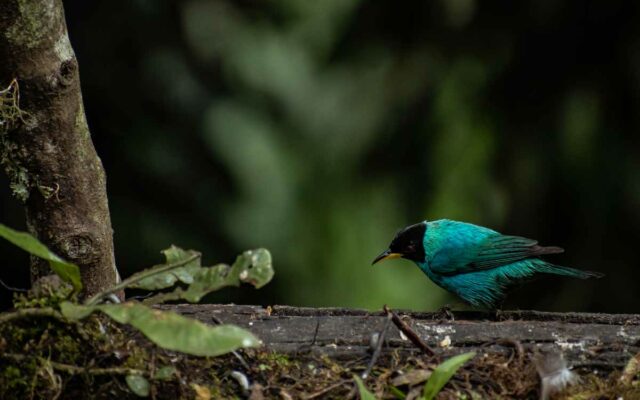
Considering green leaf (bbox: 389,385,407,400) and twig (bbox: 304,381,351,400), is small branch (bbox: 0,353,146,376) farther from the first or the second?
green leaf (bbox: 389,385,407,400)

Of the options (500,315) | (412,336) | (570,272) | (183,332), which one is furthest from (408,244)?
(183,332)

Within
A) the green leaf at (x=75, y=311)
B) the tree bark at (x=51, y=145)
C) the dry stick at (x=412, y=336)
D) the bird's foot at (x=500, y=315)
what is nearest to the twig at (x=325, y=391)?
the dry stick at (x=412, y=336)

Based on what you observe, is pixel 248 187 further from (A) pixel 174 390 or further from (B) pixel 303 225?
(A) pixel 174 390

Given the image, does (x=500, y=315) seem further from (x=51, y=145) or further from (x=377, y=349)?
(x=51, y=145)

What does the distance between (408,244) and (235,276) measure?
2.34 metres

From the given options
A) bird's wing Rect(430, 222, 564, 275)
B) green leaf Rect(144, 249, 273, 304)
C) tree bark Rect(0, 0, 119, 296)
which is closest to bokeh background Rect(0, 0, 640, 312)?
bird's wing Rect(430, 222, 564, 275)

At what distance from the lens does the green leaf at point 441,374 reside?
8.43ft

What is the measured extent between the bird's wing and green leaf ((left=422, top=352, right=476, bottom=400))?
2092 mm

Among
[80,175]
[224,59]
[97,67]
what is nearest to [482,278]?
[224,59]

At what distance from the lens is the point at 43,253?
2395 mm

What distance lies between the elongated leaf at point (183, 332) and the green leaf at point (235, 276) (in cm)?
17

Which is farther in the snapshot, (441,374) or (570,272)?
(570,272)

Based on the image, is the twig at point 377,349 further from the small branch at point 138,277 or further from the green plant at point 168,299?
the small branch at point 138,277

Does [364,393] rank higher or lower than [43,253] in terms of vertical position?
lower
